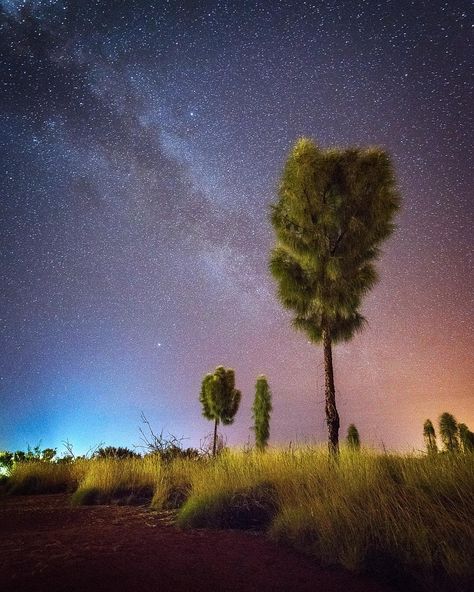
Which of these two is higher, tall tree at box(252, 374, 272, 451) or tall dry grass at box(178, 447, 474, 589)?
tall tree at box(252, 374, 272, 451)

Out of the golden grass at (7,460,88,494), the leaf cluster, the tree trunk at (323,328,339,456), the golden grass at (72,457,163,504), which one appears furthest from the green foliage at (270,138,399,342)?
the leaf cluster

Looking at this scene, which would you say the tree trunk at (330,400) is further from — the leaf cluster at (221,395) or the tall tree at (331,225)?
the leaf cluster at (221,395)

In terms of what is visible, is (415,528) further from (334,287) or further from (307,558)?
(334,287)

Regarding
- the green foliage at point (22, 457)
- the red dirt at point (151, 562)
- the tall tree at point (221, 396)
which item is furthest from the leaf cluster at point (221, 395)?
the red dirt at point (151, 562)

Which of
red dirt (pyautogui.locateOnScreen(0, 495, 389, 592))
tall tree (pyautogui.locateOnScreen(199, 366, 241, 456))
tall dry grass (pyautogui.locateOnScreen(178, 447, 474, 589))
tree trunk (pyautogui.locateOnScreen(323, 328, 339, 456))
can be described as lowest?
red dirt (pyautogui.locateOnScreen(0, 495, 389, 592))

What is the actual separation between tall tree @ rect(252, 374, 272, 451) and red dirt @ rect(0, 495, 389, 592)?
28393 millimetres

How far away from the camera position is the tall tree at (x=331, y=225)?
12922mm

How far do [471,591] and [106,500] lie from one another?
766 cm

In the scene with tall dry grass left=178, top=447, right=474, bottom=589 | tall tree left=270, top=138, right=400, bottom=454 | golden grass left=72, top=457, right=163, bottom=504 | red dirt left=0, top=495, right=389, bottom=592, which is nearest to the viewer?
red dirt left=0, top=495, right=389, bottom=592

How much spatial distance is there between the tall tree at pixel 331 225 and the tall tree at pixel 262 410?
69.8 ft

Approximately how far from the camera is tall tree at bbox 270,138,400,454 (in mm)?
12922

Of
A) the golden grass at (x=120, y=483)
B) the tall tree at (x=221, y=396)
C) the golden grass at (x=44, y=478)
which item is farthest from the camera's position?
the tall tree at (x=221, y=396)

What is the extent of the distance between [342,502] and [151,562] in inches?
96.4

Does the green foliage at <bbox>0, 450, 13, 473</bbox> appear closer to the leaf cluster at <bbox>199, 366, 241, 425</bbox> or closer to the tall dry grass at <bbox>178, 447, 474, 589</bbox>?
the tall dry grass at <bbox>178, 447, 474, 589</bbox>
